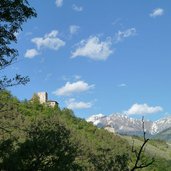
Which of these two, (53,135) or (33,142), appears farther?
(53,135)

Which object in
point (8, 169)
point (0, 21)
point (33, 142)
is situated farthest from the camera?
point (33, 142)

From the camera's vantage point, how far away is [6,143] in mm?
37250

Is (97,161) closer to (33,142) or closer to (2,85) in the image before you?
(33,142)

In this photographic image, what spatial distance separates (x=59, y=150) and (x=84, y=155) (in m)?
113

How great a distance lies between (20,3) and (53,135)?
3060 cm

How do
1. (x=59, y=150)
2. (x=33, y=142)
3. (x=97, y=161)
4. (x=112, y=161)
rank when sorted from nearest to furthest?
1. (x=33, y=142)
2. (x=59, y=150)
3. (x=112, y=161)
4. (x=97, y=161)

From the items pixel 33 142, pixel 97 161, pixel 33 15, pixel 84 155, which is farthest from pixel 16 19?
pixel 84 155

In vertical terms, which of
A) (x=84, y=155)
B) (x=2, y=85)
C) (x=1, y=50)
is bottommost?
(x=2, y=85)

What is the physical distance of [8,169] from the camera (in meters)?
40.4

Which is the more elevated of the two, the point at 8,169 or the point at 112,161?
the point at 112,161

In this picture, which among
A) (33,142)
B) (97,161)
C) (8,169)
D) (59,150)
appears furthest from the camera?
(97,161)

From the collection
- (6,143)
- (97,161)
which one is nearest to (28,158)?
(6,143)

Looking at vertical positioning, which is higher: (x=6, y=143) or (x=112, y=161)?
(x=112, y=161)

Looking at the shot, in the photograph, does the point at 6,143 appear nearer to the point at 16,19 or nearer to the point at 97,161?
the point at 16,19
